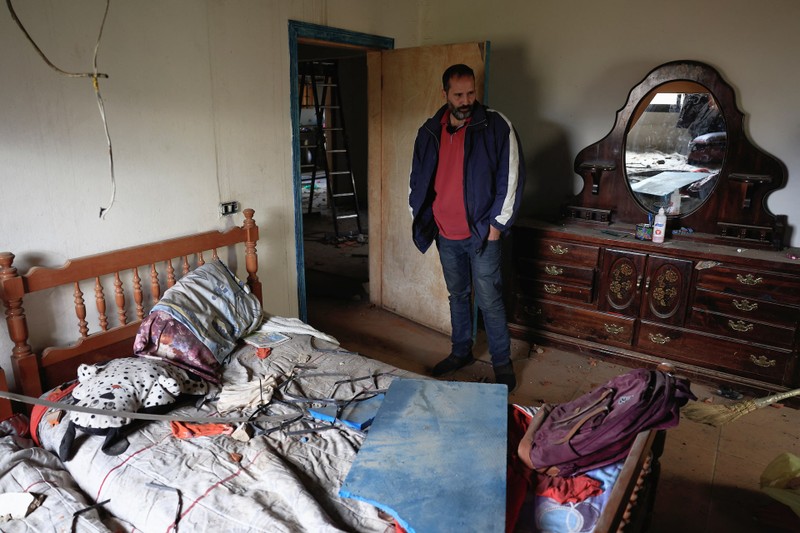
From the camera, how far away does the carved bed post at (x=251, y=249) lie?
9.40ft

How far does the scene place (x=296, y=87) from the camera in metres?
3.14

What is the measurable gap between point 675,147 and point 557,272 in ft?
3.26

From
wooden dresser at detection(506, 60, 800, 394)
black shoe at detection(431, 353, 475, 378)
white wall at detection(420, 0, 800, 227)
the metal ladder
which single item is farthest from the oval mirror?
the metal ladder

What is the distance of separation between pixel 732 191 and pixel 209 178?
284cm

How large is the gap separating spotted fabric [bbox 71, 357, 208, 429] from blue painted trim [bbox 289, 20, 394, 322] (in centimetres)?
132

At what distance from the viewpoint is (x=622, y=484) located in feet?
4.28

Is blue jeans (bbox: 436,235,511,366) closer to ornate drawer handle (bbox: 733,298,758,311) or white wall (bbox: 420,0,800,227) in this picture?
white wall (bbox: 420,0,800,227)

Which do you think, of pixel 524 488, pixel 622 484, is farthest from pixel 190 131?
pixel 622 484

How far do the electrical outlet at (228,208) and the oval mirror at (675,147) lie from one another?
2325 mm

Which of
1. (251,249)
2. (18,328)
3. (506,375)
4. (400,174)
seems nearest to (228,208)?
(251,249)

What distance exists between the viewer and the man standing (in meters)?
2.78

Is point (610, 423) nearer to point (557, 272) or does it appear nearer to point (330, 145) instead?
point (557, 272)

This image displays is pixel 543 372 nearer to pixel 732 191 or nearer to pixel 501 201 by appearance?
pixel 501 201

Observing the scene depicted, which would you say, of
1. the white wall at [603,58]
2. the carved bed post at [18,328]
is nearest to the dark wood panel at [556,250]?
the white wall at [603,58]
